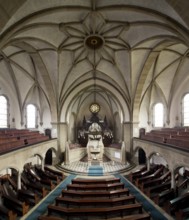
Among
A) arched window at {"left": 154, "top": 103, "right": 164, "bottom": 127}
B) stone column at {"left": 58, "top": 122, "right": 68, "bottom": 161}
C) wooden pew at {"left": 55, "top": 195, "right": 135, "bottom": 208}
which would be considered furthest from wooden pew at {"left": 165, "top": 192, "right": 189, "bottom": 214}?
stone column at {"left": 58, "top": 122, "right": 68, "bottom": 161}

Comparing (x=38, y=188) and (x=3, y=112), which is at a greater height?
(x=3, y=112)

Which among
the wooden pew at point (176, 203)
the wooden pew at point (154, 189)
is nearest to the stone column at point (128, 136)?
the wooden pew at point (154, 189)

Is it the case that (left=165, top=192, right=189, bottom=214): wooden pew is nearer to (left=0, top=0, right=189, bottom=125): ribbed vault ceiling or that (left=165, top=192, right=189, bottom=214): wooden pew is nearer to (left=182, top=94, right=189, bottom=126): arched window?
(left=0, top=0, right=189, bottom=125): ribbed vault ceiling

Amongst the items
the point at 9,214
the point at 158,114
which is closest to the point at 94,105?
the point at 158,114

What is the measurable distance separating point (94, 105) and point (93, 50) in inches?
490

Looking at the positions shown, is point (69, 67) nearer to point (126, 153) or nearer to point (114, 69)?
point (114, 69)

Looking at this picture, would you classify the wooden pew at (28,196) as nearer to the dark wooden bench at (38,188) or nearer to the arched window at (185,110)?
the dark wooden bench at (38,188)

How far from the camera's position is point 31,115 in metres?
23.3

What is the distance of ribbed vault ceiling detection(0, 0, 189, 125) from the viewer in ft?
30.1

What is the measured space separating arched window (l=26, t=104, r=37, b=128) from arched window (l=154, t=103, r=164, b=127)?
1675 cm

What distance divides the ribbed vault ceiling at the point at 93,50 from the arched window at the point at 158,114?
4.30ft

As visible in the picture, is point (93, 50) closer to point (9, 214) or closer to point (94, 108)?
point (94, 108)

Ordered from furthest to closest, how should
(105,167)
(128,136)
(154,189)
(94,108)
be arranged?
(94,108) → (128,136) → (105,167) → (154,189)

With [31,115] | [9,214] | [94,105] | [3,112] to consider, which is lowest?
[9,214]
